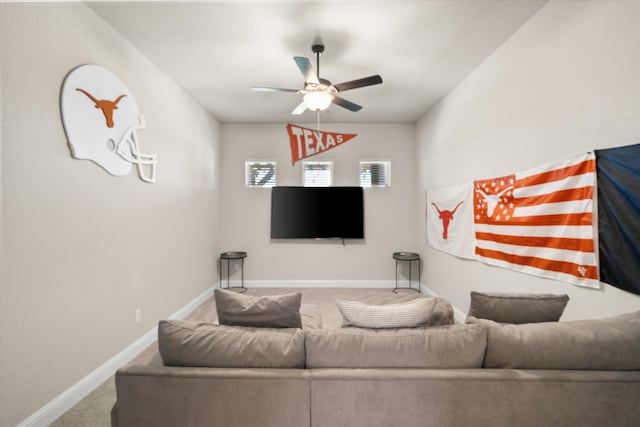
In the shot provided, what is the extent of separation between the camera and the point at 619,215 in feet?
5.39

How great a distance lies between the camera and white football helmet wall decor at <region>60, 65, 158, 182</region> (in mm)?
1978

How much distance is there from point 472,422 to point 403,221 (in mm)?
4078

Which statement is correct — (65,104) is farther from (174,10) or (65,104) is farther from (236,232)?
(236,232)

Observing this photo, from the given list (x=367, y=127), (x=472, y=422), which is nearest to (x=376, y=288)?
(x=367, y=127)

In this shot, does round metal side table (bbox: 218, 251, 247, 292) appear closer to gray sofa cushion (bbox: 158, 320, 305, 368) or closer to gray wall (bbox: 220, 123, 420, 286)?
gray wall (bbox: 220, 123, 420, 286)

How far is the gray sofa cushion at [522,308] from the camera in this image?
1418 mm

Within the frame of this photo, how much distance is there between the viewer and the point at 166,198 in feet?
10.5

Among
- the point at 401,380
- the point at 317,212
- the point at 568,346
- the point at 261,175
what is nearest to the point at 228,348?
the point at 401,380

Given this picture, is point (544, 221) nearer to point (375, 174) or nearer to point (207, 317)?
point (375, 174)

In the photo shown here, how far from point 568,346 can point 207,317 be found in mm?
3641

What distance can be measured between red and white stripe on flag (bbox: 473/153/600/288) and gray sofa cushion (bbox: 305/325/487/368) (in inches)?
49.8

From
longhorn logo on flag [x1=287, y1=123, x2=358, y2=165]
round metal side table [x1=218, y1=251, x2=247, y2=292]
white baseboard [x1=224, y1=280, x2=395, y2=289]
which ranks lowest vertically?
white baseboard [x1=224, y1=280, x2=395, y2=289]

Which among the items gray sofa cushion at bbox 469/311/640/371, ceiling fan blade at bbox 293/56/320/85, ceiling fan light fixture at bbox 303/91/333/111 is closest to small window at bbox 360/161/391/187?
ceiling fan light fixture at bbox 303/91/333/111

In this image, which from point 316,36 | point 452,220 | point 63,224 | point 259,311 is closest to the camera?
point 259,311
